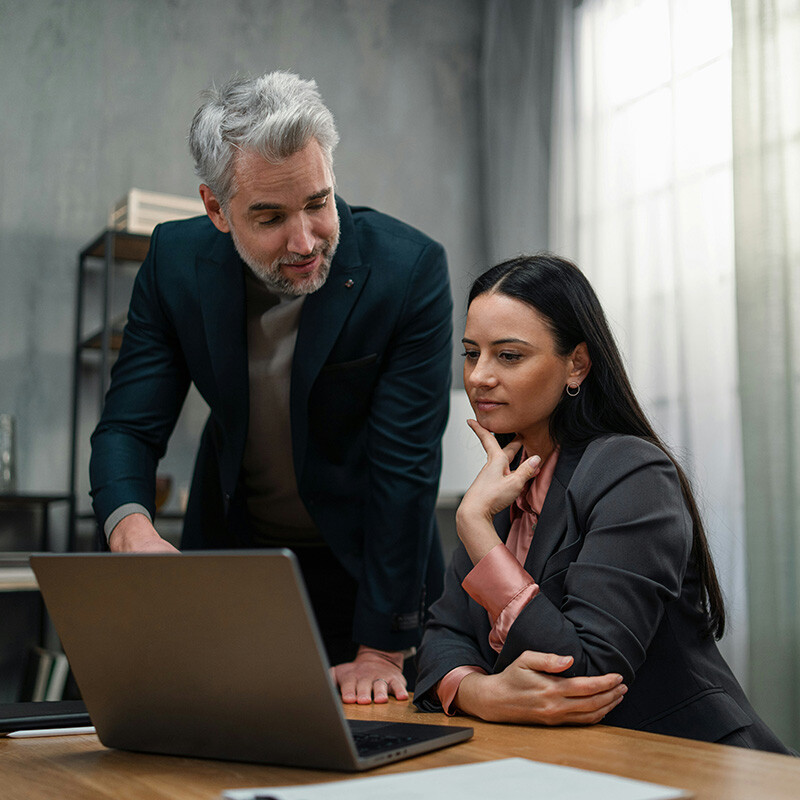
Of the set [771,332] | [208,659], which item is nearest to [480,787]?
[208,659]

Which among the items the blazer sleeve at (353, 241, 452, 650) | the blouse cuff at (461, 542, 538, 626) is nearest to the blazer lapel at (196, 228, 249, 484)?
the blazer sleeve at (353, 241, 452, 650)

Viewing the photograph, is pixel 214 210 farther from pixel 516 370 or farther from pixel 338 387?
pixel 516 370

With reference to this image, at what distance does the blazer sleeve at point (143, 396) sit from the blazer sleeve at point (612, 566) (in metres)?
0.70

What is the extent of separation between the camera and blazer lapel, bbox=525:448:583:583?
1162 millimetres

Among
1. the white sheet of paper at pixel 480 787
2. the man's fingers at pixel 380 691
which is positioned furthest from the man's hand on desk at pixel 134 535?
the white sheet of paper at pixel 480 787

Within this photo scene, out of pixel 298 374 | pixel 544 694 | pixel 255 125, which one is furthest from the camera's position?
pixel 298 374

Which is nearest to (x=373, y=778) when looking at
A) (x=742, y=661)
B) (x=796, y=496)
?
(x=796, y=496)

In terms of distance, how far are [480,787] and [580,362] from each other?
0.82m

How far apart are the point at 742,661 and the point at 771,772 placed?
226 cm

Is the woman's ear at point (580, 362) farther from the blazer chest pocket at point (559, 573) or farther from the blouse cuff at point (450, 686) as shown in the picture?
the blouse cuff at point (450, 686)

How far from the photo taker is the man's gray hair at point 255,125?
1.40m

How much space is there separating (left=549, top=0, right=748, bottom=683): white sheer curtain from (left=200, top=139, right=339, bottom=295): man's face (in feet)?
5.51

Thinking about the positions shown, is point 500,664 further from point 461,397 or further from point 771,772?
point 461,397

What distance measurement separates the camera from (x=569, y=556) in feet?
3.73
